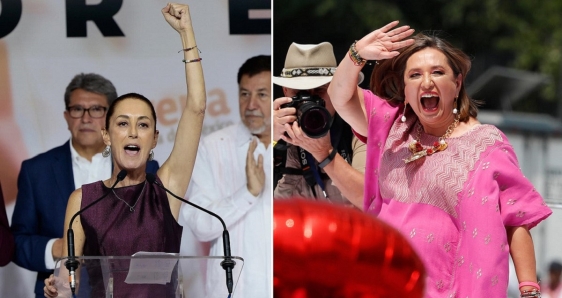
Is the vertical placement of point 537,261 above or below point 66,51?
below

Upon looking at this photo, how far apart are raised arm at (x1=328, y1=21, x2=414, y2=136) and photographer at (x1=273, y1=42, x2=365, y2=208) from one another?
6 centimetres

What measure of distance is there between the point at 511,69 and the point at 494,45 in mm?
198

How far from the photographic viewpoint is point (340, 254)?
305cm

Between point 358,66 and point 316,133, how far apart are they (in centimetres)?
34

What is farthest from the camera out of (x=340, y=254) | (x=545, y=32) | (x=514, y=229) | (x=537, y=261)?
(x=545, y=32)

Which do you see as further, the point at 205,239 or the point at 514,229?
the point at 205,239

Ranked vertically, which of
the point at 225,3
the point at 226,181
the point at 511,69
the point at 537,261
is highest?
the point at 225,3

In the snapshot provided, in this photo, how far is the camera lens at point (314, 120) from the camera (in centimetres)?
352

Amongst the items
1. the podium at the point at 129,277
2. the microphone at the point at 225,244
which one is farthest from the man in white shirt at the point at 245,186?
the podium at the point at 129,277

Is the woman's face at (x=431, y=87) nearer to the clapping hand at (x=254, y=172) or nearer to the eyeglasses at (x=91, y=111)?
the clapping hand at (x=254, y=172)

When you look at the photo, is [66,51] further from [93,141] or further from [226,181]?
[226,181]

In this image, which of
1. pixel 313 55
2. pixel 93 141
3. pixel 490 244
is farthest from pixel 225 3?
pixel 490 244

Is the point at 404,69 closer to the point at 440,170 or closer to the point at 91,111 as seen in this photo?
the point at 440,170

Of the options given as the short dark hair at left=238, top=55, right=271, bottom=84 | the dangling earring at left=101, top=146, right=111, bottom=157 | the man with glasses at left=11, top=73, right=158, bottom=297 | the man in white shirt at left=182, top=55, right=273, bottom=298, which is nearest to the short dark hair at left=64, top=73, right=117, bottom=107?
the man with glasses at left=11, top=73, right=158, bottom=297
